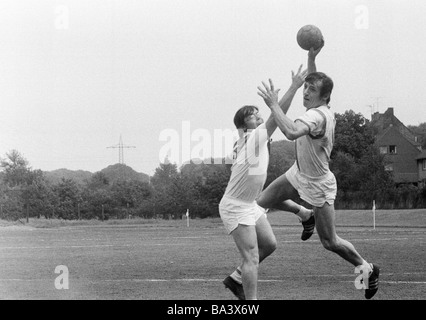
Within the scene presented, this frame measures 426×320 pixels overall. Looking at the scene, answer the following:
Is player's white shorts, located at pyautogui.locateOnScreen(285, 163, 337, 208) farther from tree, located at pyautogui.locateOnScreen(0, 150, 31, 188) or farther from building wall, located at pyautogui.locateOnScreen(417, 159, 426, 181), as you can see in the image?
building wall, located at pyautogui.locateOnScreen(417, 159, 426, 181)

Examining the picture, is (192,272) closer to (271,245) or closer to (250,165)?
(271,245)

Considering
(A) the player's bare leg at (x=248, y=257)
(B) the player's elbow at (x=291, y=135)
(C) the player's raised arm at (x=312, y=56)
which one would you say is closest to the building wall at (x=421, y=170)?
(C) the player's raised arm at (x=312, y=56)

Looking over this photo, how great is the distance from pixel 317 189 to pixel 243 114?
4.42 feet

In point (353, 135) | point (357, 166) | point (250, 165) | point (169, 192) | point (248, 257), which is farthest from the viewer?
point (353, 135)

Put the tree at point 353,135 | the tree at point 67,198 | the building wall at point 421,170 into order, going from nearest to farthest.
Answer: the tree at point 67,198, the tree at point 353,135, the building wall at point 421,170

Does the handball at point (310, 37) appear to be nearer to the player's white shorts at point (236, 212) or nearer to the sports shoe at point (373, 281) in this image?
the player's white shorts at point (236, 212)

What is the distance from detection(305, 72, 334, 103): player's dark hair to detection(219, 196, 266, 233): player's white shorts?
1.67m

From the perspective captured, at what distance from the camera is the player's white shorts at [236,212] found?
8914mm

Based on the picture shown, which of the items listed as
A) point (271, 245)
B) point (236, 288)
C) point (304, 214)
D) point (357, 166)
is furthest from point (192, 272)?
point (357, 166)

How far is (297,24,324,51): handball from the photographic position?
9.68 m

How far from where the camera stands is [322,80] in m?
8.99

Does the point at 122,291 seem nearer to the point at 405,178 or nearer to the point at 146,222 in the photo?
the point at 146,222

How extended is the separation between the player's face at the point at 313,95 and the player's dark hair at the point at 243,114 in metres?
0.67
